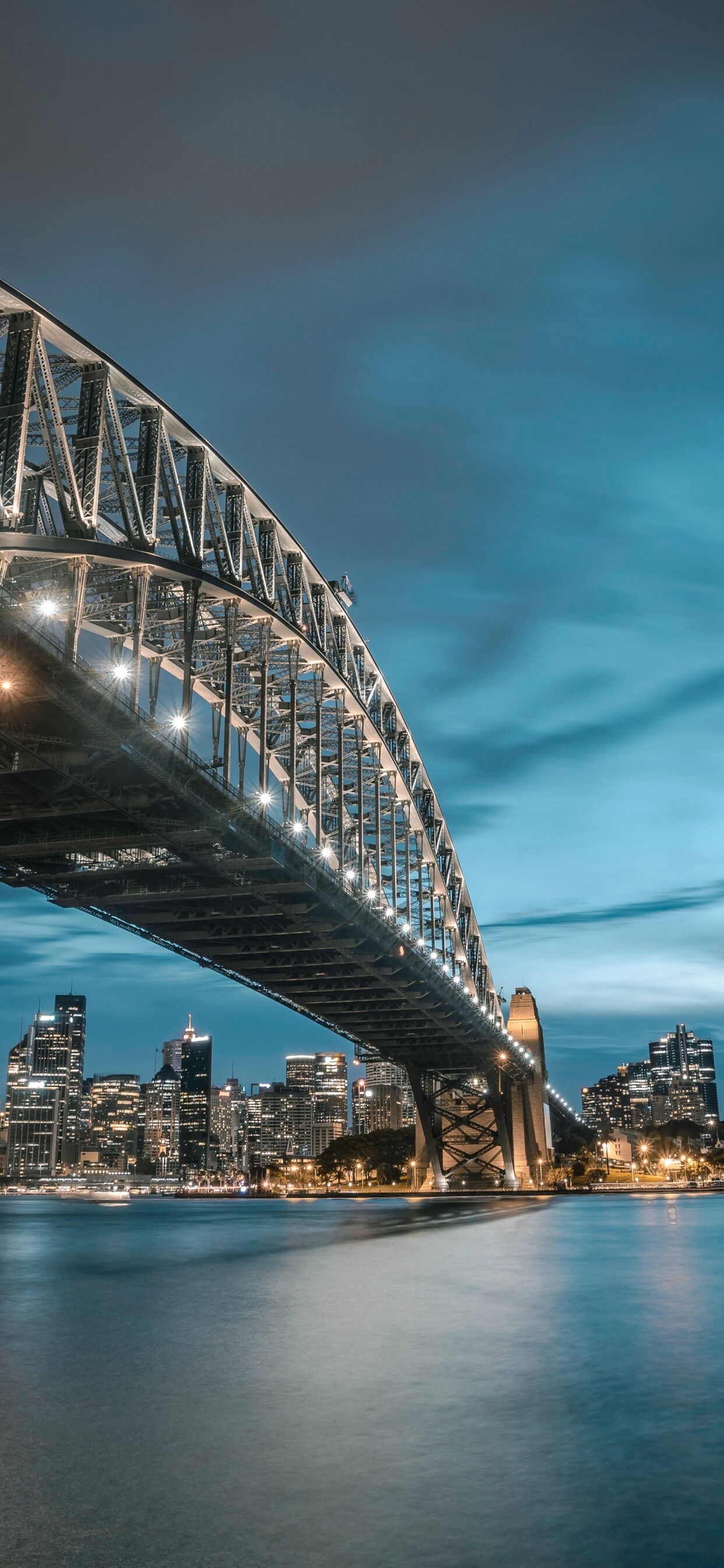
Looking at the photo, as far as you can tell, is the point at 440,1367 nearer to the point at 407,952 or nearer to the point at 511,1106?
the point at 407,952

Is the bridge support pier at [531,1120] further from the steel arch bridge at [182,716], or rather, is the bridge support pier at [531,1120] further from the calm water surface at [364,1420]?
the calm water surface at [364,1420]

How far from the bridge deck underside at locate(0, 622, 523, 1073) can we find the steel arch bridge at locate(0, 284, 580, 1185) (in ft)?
0.37

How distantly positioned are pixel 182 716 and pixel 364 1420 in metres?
28.8

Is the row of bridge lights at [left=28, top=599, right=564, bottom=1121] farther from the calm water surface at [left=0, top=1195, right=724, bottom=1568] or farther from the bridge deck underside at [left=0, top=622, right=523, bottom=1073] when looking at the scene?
the calm water surface at [left=0, top=1195, right=724, bottom=1568]

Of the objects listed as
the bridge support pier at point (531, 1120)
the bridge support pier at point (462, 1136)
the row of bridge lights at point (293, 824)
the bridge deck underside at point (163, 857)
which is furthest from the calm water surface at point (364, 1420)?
the bridge support pier at point (531, 1120)

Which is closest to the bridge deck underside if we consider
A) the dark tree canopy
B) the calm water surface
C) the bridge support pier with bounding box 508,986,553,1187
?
the calm water surface

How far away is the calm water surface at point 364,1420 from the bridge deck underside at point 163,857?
15.7 m

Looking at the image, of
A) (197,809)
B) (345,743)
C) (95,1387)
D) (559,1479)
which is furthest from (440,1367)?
(345,743)

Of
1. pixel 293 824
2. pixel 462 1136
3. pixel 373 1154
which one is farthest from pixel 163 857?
pixel 373 1154

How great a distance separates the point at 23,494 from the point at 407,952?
129ft

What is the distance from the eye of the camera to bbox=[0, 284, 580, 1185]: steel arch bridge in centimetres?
3388

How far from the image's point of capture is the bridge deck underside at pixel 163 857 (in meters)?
36.3

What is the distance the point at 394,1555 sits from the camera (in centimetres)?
960

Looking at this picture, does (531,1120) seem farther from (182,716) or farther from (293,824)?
(182,716)
